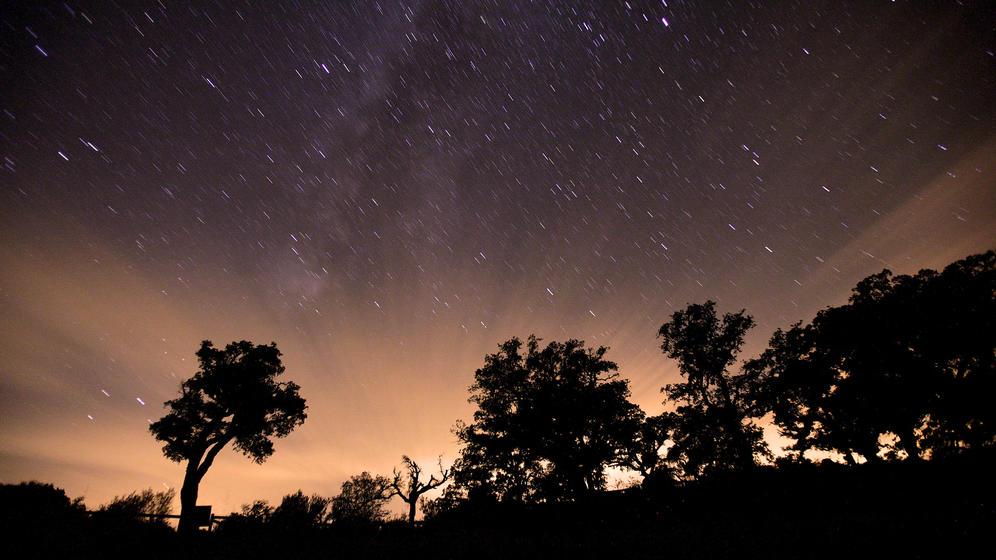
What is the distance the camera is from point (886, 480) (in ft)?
48.2

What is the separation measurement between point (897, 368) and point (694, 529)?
68.4 ft

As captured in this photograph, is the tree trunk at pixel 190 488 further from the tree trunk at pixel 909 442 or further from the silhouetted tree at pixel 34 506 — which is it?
the tree trunk at pixel 909 442

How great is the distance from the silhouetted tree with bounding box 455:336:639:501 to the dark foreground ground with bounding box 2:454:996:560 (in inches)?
288

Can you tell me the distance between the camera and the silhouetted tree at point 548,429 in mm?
26516

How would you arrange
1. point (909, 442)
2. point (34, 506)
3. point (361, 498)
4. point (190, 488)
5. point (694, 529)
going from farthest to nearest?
point (361, 498) < point (190, 488) < point (909, 442) < point (34, 506) < point (694, 529)

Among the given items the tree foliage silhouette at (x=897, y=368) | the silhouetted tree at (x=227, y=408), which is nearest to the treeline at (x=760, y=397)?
the tree foliage silhouette at (x=897, y=368)

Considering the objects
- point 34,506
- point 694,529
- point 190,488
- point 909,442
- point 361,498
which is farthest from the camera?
point 361,498

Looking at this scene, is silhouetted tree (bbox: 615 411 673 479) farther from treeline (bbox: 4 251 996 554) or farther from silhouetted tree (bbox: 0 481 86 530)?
silhouetted tree (bbox: 0 481 86 530)

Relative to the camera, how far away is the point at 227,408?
28.5 m

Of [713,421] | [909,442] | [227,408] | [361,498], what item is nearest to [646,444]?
[713,421]

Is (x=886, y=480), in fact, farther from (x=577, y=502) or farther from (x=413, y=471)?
(x=413, y=471)

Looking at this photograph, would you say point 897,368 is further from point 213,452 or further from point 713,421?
point 213,452

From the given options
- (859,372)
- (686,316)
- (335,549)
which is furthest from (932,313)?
(335,549)

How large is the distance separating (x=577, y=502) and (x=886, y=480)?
12523 millimetres
